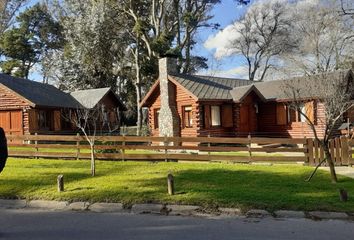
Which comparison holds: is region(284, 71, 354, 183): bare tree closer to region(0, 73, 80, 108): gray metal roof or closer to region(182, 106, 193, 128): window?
region(182, 106, 193, 128): window

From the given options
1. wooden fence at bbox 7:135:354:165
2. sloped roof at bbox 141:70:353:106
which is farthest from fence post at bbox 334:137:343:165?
sloped roof at bbox 141:70:353:106

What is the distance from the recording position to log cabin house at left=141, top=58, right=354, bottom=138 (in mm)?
27609

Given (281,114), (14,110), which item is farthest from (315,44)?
(14,110)

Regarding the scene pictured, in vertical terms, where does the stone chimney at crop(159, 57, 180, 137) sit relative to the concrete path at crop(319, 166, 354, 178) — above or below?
above

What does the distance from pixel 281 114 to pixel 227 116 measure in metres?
4.05

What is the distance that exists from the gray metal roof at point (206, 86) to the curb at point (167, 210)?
→ 18.2 meters

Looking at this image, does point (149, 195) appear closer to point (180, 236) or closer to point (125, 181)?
point (125, 181)

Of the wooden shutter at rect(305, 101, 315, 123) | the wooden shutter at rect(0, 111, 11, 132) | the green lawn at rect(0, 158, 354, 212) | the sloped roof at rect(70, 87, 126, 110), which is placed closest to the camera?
the green lawn at rect(0, 158, 354, 212)

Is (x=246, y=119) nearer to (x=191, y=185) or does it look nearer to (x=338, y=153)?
(x=338, y=153)

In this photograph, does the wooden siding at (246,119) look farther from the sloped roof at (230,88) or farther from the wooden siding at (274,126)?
the sloped roof at (230,88)

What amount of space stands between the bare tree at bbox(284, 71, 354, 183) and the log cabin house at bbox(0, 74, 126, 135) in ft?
61.4

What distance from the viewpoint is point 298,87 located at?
24406 mm

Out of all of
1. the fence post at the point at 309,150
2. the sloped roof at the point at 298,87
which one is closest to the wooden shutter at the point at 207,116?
the sloped roof at the point at 298,87

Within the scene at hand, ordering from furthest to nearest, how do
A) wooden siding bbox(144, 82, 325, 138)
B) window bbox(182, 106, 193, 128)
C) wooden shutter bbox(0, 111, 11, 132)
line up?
wooden shutter bbox(0, 111, 11, 132)
window bbox(182, 106, 193, 128)
wooden siding bbox(144, 82, 325, 138)
